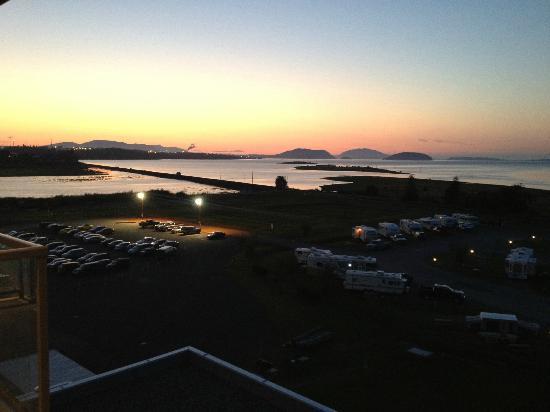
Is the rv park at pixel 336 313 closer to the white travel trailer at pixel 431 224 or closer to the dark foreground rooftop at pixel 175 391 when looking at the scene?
the white travel trailer at pixel 431 224

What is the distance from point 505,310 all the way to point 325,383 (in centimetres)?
649

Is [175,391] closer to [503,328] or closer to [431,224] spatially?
[503,328]

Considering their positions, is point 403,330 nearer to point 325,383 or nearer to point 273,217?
point 325,383

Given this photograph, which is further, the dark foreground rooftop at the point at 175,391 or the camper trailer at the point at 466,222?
the camper trailer at the point at 466,222

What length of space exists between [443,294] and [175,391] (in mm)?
9984

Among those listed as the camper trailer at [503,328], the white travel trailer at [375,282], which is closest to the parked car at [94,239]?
the white travel trailer at [375,282]

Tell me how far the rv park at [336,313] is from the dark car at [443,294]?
46mm

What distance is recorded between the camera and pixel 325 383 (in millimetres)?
7871

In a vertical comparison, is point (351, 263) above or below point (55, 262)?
above

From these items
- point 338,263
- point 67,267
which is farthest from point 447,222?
point 67,267

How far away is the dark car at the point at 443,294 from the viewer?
39.9 ft

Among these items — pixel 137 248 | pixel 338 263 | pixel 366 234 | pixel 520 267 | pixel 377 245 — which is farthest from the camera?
pixel 366 234

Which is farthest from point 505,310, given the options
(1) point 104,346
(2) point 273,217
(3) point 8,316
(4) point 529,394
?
(2) point 273,217

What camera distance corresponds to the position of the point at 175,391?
3891mm
